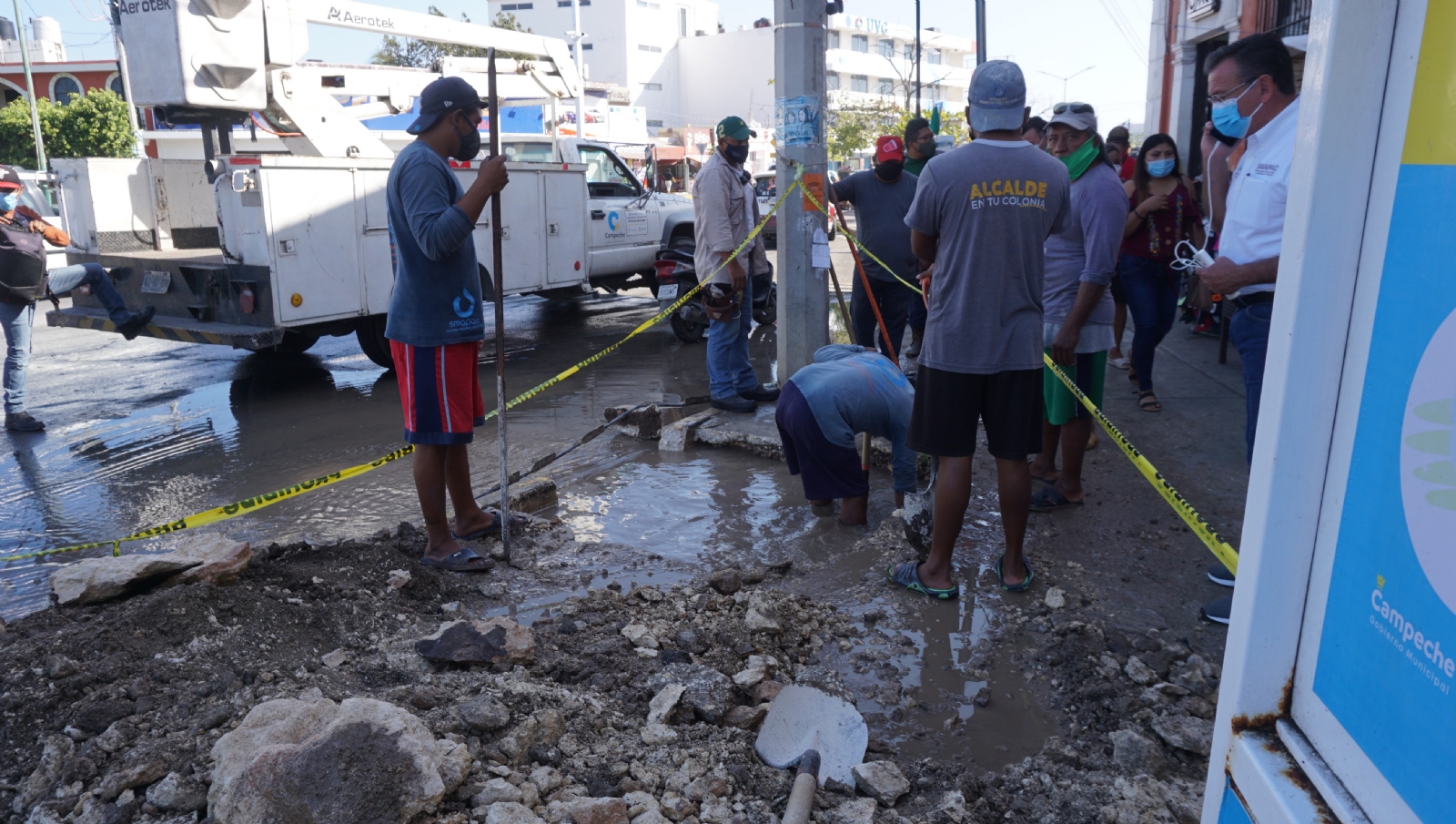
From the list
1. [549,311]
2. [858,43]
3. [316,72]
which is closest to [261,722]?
[316,72]

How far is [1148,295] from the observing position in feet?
19.9

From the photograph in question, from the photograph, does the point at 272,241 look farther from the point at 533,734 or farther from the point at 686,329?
the point at 533,734

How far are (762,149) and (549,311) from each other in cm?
4579

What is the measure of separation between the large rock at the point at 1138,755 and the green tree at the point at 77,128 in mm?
33293

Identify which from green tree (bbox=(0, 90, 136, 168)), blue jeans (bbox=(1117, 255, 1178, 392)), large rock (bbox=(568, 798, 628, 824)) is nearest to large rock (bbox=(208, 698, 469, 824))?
large rock (bbox=(568, 798, 628, 824))

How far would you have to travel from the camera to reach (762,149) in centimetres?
5569

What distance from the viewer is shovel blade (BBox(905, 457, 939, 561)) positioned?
13.2 feet

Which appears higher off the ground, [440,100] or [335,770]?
[440,100]

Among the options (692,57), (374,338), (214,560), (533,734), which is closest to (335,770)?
(533,734)

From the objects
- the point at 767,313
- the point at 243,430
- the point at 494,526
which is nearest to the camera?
the point at 494,526

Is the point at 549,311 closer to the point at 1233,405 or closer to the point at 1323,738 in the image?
the point at 1233,405

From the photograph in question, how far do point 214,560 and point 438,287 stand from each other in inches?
51.5

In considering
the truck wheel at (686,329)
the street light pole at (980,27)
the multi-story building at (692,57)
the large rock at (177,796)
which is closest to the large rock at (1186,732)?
the large rock at (177,796)

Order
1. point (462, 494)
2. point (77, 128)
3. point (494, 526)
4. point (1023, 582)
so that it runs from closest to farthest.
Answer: point (1023, 582) → point (462, 494) → point (494, 526) → point (77, 128)
